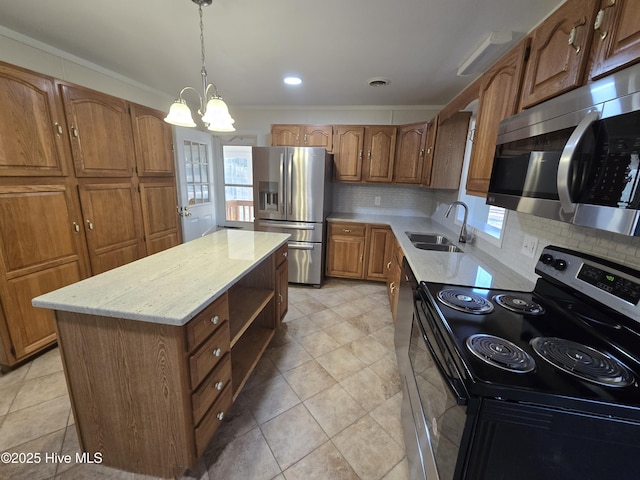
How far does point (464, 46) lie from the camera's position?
189cm

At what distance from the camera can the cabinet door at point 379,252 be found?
3.31 m

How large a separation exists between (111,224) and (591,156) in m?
3.16

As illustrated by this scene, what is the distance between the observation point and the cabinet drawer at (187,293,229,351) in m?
1.08

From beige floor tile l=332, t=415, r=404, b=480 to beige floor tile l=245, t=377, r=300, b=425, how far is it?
0.38 meters

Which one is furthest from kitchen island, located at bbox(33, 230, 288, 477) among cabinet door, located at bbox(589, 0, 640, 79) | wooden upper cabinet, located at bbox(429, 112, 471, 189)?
wooden upper cabinet, located at bbox(429, 112, 471, 189)

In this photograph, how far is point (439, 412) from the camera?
890 millimetres

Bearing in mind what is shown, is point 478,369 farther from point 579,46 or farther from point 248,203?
point 248,203

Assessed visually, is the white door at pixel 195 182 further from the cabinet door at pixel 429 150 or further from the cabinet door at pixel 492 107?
the cabinet door at pixel 492 107

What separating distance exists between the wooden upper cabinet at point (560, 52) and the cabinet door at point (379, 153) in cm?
215

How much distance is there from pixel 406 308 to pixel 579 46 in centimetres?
146

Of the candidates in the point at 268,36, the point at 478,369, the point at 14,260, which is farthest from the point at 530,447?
the point at 14,260

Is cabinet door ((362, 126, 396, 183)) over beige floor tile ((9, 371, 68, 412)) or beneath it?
over

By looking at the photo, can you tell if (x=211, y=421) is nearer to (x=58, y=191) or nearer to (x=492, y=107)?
(x=58, y=191)

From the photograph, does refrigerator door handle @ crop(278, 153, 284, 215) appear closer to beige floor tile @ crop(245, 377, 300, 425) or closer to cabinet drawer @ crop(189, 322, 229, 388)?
beige floor tile @ crop(245, 377, 300, 425)
